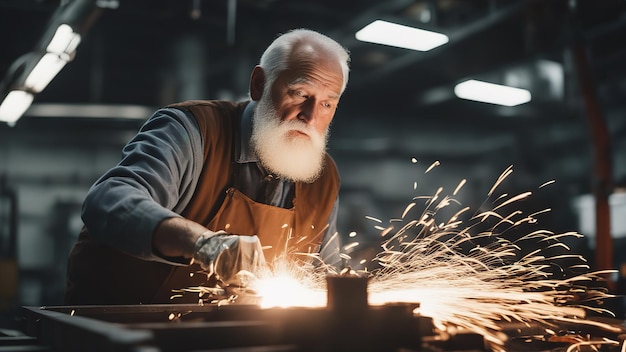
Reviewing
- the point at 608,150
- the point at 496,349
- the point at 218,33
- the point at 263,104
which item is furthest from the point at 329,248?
the point at 218,33

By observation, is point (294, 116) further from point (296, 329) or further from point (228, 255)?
point (296, 329)

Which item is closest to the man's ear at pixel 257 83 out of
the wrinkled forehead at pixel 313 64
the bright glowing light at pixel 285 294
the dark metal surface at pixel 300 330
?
the wrinkled forehead at pixel 313 64

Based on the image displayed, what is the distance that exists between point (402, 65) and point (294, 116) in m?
5.16

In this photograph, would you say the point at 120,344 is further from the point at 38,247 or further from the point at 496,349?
the point at 38,247

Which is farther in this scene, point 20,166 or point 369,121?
point 369,121

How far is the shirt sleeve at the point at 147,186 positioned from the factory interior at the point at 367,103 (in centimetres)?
243

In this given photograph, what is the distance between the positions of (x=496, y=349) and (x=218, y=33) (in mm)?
6278

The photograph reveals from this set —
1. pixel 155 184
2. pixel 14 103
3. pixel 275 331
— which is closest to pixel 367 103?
pixel 14 103

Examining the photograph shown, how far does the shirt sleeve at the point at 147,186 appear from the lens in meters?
1.66

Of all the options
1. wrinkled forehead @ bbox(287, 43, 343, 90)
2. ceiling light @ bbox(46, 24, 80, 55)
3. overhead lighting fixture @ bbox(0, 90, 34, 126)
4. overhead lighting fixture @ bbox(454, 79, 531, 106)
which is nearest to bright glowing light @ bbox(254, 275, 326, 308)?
wrinkled forehead @ bbox(287, 43, 343, 90)

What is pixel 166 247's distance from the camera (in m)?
1.64

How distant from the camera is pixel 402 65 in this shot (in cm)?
726

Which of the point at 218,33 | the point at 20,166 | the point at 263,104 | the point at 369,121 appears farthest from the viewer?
the point at 369,121

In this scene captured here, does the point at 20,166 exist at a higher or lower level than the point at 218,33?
lower
